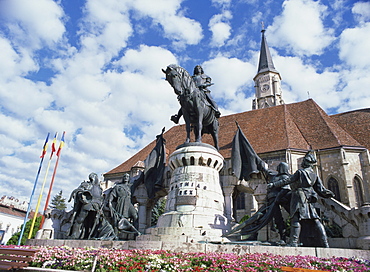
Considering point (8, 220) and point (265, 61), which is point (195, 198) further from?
point (265, 61)

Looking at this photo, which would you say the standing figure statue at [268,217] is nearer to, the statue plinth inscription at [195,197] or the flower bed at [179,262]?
the statue plinth inscription at [195,197]

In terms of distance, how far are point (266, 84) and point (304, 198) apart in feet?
133

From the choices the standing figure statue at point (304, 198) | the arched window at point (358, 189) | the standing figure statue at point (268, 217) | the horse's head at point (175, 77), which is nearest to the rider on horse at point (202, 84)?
the horse's head at point (175, 77)

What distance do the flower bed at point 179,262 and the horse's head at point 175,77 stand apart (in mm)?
5064

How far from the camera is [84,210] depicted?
839cm

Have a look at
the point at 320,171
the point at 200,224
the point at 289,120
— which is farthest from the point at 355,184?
the point at 200,224

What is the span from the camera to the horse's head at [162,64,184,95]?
891 cm

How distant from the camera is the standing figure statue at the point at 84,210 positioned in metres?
8.34

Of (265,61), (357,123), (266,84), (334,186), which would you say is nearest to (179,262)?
(334,186)

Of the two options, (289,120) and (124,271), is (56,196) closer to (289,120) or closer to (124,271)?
(289,120)

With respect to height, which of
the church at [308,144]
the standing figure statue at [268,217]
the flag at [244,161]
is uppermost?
the church at [308,144]

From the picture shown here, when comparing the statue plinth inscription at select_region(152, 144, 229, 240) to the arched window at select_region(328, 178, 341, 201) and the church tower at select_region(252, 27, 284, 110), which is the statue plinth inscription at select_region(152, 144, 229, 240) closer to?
the arched window at select_region(328, 178, 341, 201)

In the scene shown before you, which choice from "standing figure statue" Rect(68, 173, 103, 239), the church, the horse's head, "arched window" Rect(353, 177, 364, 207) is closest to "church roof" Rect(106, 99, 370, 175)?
the church

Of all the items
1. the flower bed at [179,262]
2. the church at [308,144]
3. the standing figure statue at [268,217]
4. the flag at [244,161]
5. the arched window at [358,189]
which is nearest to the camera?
the flower bed at [179,262]
